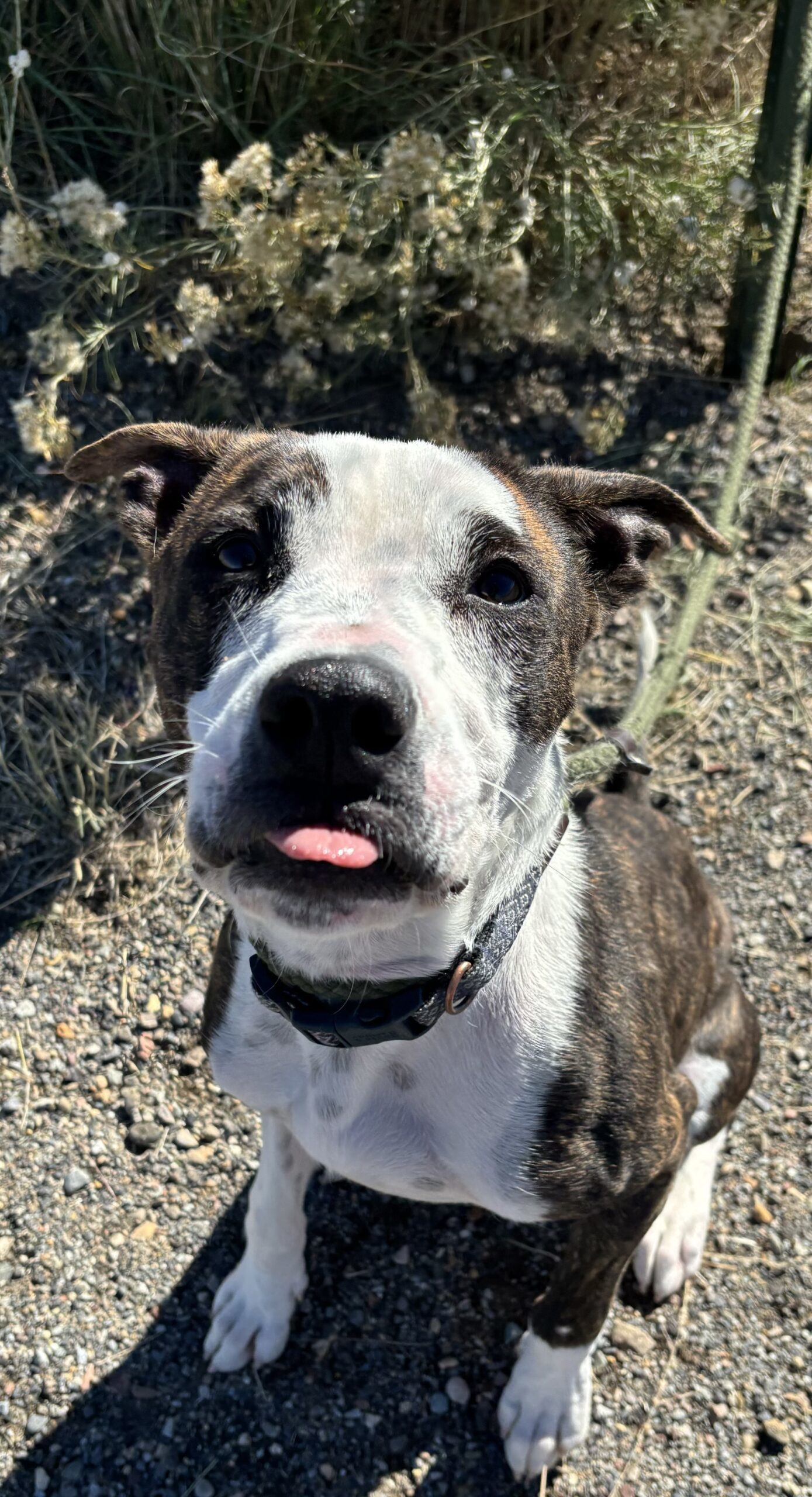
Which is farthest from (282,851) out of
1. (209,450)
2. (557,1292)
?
(557,1292)

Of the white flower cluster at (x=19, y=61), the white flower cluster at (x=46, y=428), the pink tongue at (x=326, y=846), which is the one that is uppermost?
the white flower cluster at (x=19, y=61)

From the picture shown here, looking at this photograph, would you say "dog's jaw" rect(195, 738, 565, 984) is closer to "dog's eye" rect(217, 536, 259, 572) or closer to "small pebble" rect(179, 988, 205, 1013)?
"dog's eye" rect(217, 536, 259, 572)

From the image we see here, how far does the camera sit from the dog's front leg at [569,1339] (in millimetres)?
2822

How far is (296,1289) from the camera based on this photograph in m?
3.30

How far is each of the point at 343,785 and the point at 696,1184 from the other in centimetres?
227

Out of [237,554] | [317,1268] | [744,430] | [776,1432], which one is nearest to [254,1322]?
[317,1268]

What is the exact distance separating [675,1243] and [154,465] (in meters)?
2.51

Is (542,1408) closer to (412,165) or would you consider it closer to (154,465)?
(154,465)

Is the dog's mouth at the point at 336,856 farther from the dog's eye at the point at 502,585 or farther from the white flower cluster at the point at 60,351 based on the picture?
the white flower cluster at the point at 60,351

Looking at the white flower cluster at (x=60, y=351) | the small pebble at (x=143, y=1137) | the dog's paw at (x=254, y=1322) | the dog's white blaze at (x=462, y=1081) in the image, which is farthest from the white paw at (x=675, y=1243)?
the white flower cluster at (x=60, y=351)

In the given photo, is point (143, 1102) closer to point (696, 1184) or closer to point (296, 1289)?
point (296, 1289)

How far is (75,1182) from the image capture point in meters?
3.56

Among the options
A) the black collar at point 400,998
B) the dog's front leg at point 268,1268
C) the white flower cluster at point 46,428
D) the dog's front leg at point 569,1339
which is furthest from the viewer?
the white flower cluster at point 46,428

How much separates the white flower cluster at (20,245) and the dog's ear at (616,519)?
8.55ft
